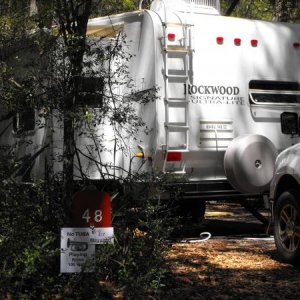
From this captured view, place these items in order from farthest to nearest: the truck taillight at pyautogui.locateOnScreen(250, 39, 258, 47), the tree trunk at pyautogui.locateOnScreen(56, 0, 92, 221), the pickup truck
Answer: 1. the truck taillight at pyautogui.locateOnScreen(250, 39, 258, 47)
2. the pickup truck
3. the tree trunk at pyautogui.locateOnScreen(56, 0, 92, 221)

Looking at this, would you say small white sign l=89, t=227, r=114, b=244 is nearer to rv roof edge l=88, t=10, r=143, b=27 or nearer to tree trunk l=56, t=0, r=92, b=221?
tree trunk l=56, t=0, r=92, b=221

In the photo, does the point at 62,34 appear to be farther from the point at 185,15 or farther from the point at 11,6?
the point at 185,15

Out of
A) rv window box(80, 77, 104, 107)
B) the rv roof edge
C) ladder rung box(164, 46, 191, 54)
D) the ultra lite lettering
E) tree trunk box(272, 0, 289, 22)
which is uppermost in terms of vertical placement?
tree trunk box(272, 0, 289, 22)

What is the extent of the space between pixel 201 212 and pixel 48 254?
714 cm

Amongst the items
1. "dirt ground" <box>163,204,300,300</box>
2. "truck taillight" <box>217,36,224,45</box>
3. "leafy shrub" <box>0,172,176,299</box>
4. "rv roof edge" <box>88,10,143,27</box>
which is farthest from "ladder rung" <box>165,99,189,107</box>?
"leafy shrub" <box>0,172,176,299</box>

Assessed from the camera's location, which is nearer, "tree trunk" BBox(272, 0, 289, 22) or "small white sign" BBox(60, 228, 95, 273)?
"small white sign" BBox(60, 228, 95, 273)

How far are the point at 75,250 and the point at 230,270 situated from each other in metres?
2.72

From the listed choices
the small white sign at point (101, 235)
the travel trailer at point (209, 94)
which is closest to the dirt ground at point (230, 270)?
the travel trailer at point (209, 94)

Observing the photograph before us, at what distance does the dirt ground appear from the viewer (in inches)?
255

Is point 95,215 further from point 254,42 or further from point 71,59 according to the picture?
point 254,42

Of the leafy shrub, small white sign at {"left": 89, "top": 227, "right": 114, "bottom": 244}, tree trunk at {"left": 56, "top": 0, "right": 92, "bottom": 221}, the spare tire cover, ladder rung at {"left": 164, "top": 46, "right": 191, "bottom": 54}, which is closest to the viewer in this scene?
the leafy shrub

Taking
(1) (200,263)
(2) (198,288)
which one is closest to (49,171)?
(2) (198,288)

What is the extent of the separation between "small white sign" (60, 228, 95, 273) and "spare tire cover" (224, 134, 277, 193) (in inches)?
183

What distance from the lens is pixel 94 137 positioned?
20.2 ft
